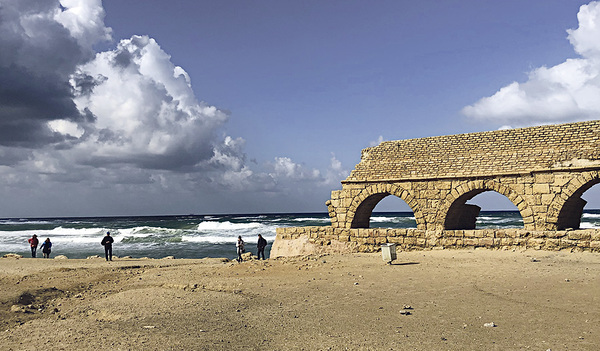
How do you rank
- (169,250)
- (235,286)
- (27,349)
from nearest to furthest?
1. (27,349)
2. (235,286)
3. (169,250)

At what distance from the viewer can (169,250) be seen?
29281 mm

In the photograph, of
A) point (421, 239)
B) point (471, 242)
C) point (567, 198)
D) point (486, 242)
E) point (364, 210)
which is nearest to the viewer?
point (567, 198)

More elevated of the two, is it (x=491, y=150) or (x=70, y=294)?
(x=491, y=150)

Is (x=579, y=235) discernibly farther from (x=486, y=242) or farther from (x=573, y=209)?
(x=486, y=242)

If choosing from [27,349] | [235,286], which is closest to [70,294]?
[235,286]

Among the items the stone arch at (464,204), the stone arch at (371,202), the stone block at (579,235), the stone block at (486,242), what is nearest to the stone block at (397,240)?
the stone arch at (371,202)

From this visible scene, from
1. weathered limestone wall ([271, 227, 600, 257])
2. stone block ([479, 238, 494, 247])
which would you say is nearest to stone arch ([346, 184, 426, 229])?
weathered limestone wall ([271, 227, 600, 257])

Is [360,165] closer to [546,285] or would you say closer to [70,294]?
[546,285]

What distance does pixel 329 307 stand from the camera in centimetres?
694

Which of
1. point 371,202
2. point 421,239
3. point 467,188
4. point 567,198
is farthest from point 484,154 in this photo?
point 371,202

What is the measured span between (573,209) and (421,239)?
492 centimetres

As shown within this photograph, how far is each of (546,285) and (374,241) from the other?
751 centimetres

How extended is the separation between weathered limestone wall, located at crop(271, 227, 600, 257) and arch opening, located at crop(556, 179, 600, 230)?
637mm

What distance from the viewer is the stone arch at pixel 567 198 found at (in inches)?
488
